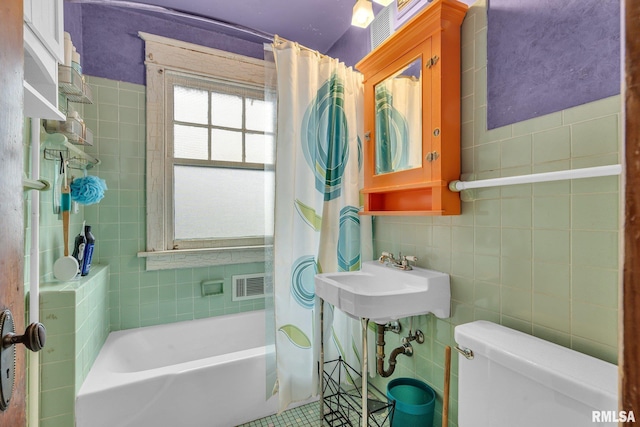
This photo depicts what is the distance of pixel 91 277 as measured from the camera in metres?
1.51

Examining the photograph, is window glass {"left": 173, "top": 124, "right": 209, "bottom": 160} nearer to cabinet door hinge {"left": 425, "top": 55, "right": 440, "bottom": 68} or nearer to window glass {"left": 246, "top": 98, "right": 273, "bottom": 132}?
window glass {"left": 246, "top": 98, "right": 273, "bottom": 132}

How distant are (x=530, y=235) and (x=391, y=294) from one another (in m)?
0.56

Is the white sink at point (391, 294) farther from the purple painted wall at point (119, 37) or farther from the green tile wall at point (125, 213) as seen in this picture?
the purple painted wall at point (119, 37)

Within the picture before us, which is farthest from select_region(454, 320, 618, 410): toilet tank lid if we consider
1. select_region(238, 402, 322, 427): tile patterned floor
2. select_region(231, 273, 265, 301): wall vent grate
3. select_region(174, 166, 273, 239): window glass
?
select_region(174, 166, 273, 239): window glass

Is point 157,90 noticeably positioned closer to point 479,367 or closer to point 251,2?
point 251,2

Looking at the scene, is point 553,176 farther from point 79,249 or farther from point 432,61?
point 79,249

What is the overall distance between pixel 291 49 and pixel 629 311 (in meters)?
1.71

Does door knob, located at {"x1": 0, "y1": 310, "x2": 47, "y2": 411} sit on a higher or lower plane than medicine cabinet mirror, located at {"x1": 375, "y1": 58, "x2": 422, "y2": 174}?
lower

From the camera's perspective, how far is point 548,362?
82 cm

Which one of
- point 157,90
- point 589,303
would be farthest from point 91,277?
point 589,303

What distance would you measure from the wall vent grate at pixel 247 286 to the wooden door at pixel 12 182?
5.77 feet

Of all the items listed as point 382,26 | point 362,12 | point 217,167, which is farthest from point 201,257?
point 382,26

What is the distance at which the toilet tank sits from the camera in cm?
72

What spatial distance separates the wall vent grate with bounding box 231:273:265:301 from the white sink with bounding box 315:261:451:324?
96 centimetres
